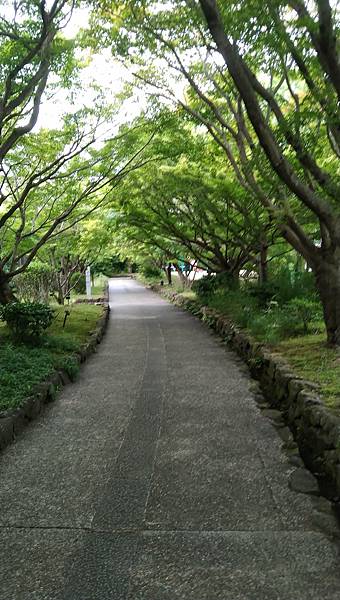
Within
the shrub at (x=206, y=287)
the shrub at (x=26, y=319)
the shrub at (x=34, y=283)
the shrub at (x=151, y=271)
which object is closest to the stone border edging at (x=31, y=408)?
the shrub at (x=26, y=319)

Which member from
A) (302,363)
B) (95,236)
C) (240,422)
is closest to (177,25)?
(302,363)

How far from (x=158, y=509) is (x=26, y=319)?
18.1 feet

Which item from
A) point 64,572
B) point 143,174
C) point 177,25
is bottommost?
point 64,572

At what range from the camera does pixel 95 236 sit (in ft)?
58.3

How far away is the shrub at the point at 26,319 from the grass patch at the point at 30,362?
22 centimetres

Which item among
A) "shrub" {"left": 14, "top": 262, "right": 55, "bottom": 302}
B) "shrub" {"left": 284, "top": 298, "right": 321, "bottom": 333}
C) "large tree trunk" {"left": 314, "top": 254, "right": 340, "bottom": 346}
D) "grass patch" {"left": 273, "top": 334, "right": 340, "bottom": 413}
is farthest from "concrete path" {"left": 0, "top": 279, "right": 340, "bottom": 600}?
"shrub" {"left": 14, "top": 262, "right": 55, "bottom": 302}

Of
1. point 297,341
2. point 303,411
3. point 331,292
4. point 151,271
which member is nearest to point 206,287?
point 297,341

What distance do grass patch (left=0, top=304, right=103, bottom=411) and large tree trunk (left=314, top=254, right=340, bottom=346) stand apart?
407 centimetres

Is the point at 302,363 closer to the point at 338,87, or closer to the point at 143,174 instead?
the point at 338,87

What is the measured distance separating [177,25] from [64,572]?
798cm

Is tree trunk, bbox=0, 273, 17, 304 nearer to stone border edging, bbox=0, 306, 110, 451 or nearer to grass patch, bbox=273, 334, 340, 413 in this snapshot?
stone border edging, bbox=0, 306, 110, 451

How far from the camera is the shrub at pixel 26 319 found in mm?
8305

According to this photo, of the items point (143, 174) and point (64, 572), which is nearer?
point (64, 572)

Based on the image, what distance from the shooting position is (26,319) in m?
8.27
